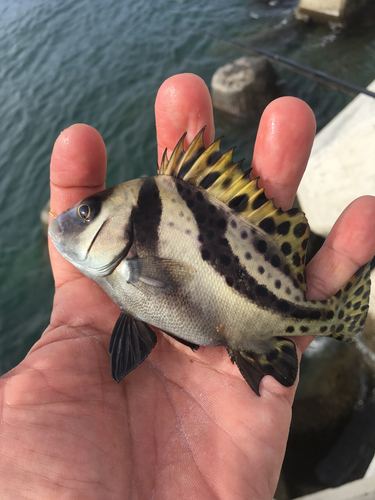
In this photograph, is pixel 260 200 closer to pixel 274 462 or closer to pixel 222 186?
pixel 222 186

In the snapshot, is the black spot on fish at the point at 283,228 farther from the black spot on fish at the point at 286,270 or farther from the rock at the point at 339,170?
the rock at the point at 339,170

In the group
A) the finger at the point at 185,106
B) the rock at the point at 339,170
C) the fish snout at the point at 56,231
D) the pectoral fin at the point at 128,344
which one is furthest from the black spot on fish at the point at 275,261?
the rock at the point at 339,170

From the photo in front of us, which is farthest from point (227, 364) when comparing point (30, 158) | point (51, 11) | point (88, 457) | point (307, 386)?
point (51, 11)

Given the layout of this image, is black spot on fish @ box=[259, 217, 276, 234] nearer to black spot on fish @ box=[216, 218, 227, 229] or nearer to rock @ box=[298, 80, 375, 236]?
black spot on fish @ box=[216, 218, 227, 229]

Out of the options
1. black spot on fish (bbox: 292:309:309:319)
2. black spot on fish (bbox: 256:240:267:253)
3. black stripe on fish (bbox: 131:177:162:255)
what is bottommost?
black spot on fish (bbox: 292:309:309:319)

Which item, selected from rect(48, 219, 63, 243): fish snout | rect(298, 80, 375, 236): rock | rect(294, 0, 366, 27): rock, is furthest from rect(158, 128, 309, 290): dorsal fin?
rect(294, 0, 366, 27): rock

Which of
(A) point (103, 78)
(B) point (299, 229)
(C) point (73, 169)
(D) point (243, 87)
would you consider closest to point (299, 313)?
(B) point (299, 229)

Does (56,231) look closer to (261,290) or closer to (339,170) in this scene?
(261,290)
